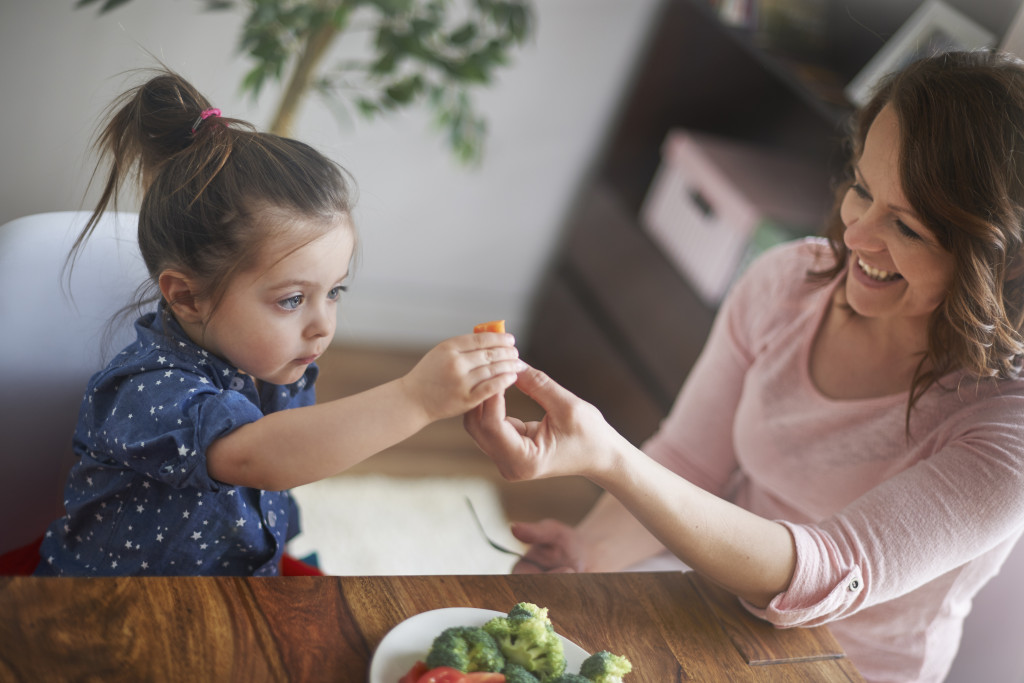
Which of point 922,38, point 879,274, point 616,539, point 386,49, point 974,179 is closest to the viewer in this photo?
point 974,179

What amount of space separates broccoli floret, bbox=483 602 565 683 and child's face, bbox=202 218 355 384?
0.33m

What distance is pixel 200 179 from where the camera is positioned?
80 centimetres

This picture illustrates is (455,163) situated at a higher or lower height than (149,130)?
lower

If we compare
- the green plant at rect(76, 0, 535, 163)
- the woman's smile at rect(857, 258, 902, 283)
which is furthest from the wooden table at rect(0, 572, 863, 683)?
the green plant at rect(76, 0, 535, 163)

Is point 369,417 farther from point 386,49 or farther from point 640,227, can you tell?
point 640,227

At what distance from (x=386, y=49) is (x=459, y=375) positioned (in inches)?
47.7

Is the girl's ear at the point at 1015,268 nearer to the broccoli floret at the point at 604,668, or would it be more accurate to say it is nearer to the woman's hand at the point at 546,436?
the woman's hand at the point at 546,436

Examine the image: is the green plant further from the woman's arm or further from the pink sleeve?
the pink sleeve

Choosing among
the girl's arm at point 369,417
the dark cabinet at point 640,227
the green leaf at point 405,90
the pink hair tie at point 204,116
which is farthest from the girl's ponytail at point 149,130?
the dark cabinet at point 640,227

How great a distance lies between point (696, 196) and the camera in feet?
6.88

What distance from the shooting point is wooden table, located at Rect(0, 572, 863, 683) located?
0.65 m

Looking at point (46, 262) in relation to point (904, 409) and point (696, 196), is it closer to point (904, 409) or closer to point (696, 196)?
point (904, 409)

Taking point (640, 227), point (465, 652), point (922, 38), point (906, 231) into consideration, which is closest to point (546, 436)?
point (465, 652)

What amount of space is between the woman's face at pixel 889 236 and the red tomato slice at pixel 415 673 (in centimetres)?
62
